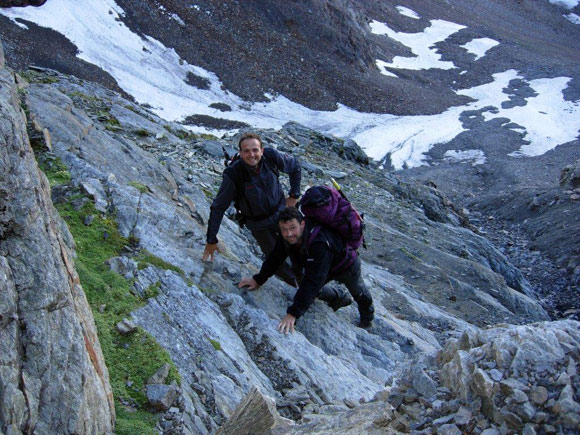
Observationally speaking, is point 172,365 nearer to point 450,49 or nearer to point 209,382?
point 209,382

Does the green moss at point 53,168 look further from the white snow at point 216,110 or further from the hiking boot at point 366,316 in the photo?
the white snow at point 216,110

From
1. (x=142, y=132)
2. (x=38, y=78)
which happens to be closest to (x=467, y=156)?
(x=142, y=132)

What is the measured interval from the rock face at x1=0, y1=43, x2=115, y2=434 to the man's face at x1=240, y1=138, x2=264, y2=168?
3.45 m

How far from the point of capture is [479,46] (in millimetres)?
82875

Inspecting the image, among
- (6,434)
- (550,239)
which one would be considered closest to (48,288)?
(6,434)

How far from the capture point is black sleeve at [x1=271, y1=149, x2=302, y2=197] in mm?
8632

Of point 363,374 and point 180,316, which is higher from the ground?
point 180,316

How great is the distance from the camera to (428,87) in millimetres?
67125

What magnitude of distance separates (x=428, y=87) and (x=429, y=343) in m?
60.7

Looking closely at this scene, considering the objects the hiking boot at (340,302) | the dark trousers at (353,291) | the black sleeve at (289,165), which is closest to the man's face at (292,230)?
the dark trousers at (353,291)

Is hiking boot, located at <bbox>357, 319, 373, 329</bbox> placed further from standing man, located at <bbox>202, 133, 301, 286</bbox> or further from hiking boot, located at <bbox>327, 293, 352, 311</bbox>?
standing man, located at <bbox>202, 133, 301, 286</bbox>

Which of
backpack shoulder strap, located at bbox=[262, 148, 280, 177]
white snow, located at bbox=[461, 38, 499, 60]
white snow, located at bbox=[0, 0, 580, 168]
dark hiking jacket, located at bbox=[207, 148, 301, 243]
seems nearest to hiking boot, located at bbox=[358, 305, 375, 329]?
dark hiking jacket, located at bbox=[207, 148, 301, 243]

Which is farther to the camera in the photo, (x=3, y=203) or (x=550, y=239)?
(x=550, y=239)

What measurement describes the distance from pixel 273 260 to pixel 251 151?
6.06ft
